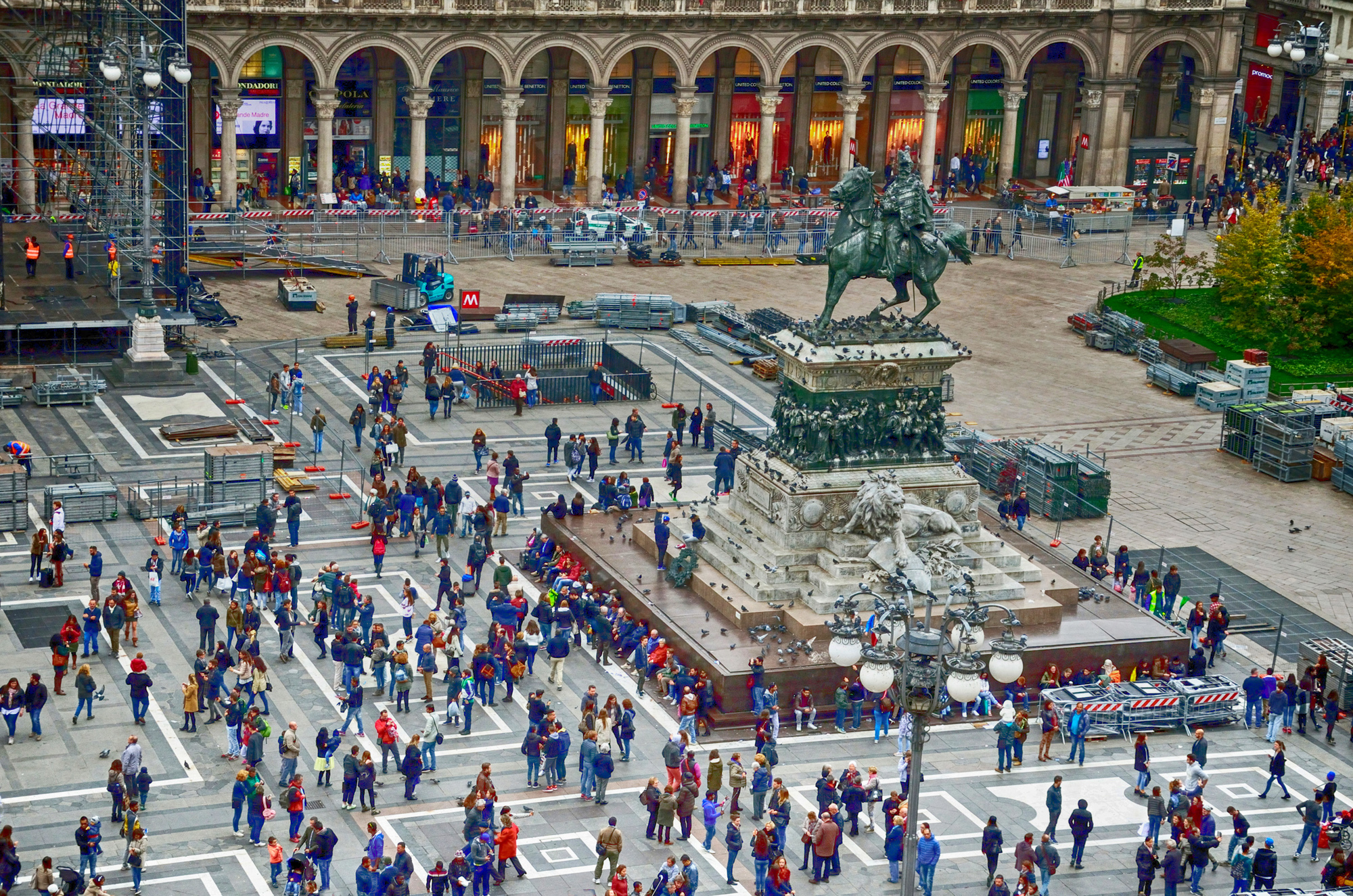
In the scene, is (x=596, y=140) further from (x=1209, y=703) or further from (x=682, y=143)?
(x=1209, y=703)

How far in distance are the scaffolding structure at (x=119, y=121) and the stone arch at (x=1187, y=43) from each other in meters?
46.8

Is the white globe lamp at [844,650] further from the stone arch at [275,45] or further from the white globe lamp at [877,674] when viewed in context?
the stone arch at [275,45]

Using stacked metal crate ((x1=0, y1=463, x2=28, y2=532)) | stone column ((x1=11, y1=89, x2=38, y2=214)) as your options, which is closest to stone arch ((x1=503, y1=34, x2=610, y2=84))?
stone column ((x1=11, y1=89, x2=38, y2=214))

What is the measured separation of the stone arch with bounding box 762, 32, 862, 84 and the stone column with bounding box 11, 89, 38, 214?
31538 millimetres

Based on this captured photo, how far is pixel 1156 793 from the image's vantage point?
44.7 m

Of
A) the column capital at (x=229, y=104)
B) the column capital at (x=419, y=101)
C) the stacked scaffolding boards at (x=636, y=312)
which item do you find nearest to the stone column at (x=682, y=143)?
the column capital at (x=419, y=101)

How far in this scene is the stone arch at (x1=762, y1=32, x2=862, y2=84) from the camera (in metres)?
103

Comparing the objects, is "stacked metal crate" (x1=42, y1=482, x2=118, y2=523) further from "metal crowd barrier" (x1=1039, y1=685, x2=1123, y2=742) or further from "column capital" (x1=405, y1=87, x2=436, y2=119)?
"column capital" (x1=405, y1=87, x2=436, y2=119)

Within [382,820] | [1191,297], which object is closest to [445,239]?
[1191,297]

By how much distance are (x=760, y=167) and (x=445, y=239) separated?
1672cm

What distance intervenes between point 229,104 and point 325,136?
4.62m

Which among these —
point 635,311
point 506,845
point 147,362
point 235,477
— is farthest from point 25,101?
point 506,845

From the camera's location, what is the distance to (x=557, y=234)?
95.3m

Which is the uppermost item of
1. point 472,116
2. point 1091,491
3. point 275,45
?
point 275,45
